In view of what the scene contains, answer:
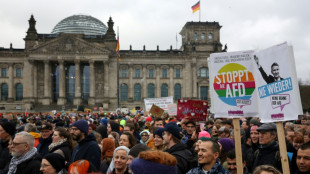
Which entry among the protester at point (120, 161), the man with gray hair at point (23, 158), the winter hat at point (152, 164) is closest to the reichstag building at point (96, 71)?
the man with gray hair at point (23, 158)

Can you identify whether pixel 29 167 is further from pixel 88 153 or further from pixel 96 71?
pixel 96 71

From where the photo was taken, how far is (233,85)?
5703mm

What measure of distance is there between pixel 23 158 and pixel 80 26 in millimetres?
70116

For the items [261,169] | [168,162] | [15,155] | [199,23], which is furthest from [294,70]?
[199,23]

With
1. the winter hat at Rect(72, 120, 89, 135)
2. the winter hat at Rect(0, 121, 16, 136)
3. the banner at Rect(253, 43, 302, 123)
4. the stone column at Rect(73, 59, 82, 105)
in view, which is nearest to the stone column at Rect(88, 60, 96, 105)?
the stone column at Rect(73, 59, 82, 105)

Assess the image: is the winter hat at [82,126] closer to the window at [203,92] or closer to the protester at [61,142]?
the protester at [61,142]

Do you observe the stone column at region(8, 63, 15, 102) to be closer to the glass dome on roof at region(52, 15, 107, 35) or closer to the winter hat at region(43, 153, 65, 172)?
the glass dome on roof at region(52, 15, 107, 35)

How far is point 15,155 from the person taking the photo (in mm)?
5547

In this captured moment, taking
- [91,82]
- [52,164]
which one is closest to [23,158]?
[52,164]

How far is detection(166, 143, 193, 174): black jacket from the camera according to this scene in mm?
5183

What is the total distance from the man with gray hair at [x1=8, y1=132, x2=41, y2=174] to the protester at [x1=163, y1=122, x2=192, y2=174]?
2.33 m

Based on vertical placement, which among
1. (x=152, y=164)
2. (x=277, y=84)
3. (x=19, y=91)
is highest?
(x=19, y=91)

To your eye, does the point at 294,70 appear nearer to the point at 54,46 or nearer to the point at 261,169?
the point at 261,169

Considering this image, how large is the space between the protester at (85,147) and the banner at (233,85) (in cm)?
252
